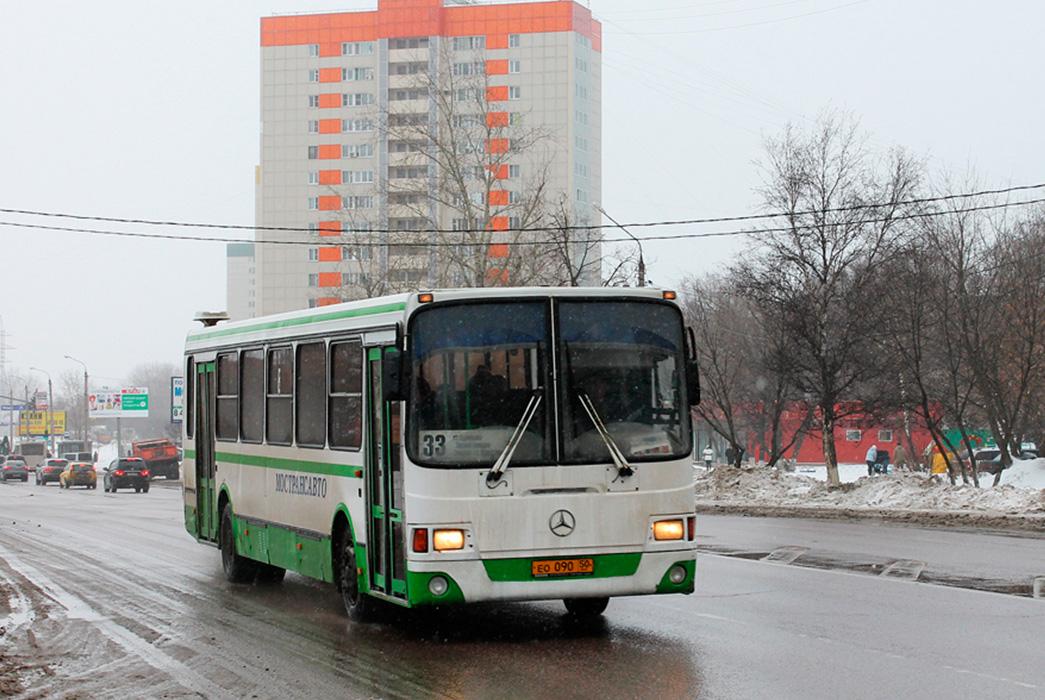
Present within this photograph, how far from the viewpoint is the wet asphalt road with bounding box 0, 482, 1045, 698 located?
9.81 metres

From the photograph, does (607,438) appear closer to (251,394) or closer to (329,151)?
(251,394)

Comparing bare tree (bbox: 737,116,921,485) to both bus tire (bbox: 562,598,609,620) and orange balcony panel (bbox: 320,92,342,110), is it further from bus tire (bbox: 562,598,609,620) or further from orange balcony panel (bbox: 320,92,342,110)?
orange balcony panel (bbox: 320,92,342,110)

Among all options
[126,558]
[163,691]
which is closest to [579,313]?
[163,691]

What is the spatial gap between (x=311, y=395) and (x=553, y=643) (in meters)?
3.87

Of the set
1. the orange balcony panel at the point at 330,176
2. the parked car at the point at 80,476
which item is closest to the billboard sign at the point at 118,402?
the orange balcony panel at the point at 330,176

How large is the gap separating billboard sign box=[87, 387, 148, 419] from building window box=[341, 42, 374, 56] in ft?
119

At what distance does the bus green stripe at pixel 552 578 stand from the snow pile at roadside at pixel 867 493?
17.7 m

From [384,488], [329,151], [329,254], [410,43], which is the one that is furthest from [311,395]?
[329,151]

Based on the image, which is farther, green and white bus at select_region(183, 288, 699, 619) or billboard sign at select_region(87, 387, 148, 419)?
billboard sign at select_region(87, 387, 148, 419)

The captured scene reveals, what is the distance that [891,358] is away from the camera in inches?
1639

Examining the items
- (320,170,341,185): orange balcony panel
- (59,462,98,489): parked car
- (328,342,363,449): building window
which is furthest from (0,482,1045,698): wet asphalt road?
(320,170,341,185): orange balcony panel

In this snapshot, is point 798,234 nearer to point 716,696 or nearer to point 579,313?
point 579,313

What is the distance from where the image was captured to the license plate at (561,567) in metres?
11.6

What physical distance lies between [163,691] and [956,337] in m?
33.9
